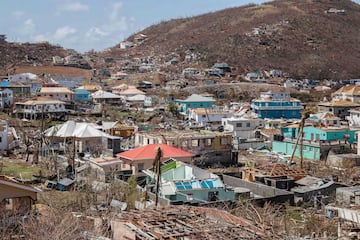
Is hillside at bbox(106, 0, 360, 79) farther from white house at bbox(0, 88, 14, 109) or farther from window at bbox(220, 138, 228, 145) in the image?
window at bbox(220, 138, 228, 145)

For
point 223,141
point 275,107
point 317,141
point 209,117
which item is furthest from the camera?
point 275,107

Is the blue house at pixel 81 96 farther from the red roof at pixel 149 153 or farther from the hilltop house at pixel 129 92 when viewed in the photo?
the red roof at pixel 149 153

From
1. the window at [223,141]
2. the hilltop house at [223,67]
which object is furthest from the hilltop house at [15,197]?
the hilltop house at [223,67]

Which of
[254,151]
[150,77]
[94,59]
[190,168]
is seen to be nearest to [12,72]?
[150,77]

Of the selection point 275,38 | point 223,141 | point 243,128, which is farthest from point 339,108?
point 275,38

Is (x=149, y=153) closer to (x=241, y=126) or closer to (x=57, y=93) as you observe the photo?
(x=241, y=126)

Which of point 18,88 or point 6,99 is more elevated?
point 18,88
